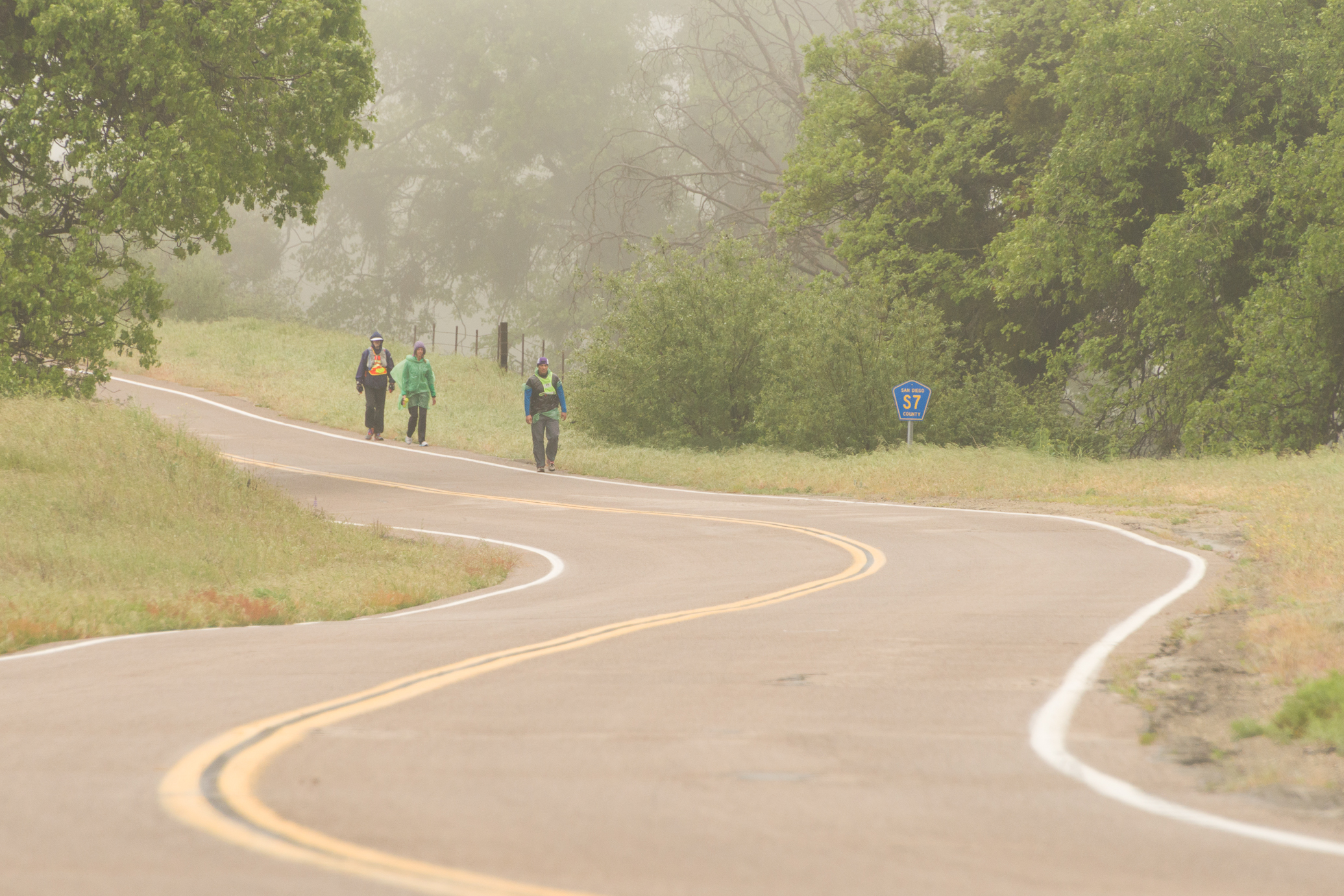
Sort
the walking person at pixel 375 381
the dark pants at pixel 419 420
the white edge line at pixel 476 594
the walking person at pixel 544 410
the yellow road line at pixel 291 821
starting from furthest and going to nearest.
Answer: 1. the dark pants at pixel 419 420
2. the walking person at pixel 375 381
3. the walking person at pixel 544 410
4. the white edge line at pixel 476 594
5. the yellow road line at pixel 291 821

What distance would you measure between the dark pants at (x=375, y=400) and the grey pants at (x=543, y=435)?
228 inches

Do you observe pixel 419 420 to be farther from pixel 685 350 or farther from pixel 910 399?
pixel 910 399

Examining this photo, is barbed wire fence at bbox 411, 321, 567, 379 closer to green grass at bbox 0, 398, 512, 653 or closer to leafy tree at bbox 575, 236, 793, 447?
leafy tree at bbox 575, 236, 793, 447

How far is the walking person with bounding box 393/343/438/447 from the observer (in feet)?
89.3

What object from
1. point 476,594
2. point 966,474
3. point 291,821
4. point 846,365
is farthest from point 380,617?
point 846,365

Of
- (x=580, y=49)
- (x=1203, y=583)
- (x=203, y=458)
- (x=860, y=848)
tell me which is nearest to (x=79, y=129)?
(x=203, y=458)

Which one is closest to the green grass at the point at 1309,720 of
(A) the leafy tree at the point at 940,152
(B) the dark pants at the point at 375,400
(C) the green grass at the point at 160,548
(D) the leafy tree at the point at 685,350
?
(C) the green grass at the point at 160,548

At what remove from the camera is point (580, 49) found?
62.7m

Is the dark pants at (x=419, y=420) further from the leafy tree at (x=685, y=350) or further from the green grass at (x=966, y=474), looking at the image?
the leafy tree at (x=685, y=350)

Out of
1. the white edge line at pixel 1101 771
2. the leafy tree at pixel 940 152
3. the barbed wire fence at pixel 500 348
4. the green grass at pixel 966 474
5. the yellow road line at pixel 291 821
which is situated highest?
the leafy tree at pixel 940 152

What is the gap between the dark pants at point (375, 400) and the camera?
28.2 metres

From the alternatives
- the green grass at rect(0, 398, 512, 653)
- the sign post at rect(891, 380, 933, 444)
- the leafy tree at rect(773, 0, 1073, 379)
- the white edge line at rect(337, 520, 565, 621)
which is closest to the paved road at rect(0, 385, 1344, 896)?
the white edge line at rect(337, 520, 565, 621)

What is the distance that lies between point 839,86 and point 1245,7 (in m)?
11.3

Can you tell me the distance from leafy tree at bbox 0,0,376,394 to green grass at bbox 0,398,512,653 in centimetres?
144
